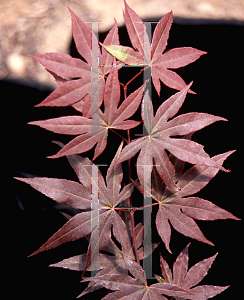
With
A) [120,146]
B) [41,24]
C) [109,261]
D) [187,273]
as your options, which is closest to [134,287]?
[109,261]

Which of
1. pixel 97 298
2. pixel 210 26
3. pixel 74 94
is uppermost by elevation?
pixel 210 26

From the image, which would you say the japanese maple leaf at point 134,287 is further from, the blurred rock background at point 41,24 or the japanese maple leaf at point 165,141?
the blurred rock background at point 41,24

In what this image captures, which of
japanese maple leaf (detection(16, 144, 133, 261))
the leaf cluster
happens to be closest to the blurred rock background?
the leaf cluster

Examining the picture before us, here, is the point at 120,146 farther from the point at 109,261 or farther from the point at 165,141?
the point at 109,261

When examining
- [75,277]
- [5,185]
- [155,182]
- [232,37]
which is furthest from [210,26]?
[75,277]

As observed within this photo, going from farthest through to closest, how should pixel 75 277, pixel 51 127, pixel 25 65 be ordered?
pixel 75 277 < pixel 25 65 < pixel 51 127

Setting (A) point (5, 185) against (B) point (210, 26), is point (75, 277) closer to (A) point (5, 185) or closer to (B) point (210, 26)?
(A) point (5, 185)

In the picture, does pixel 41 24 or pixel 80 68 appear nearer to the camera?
pixel 80 68
